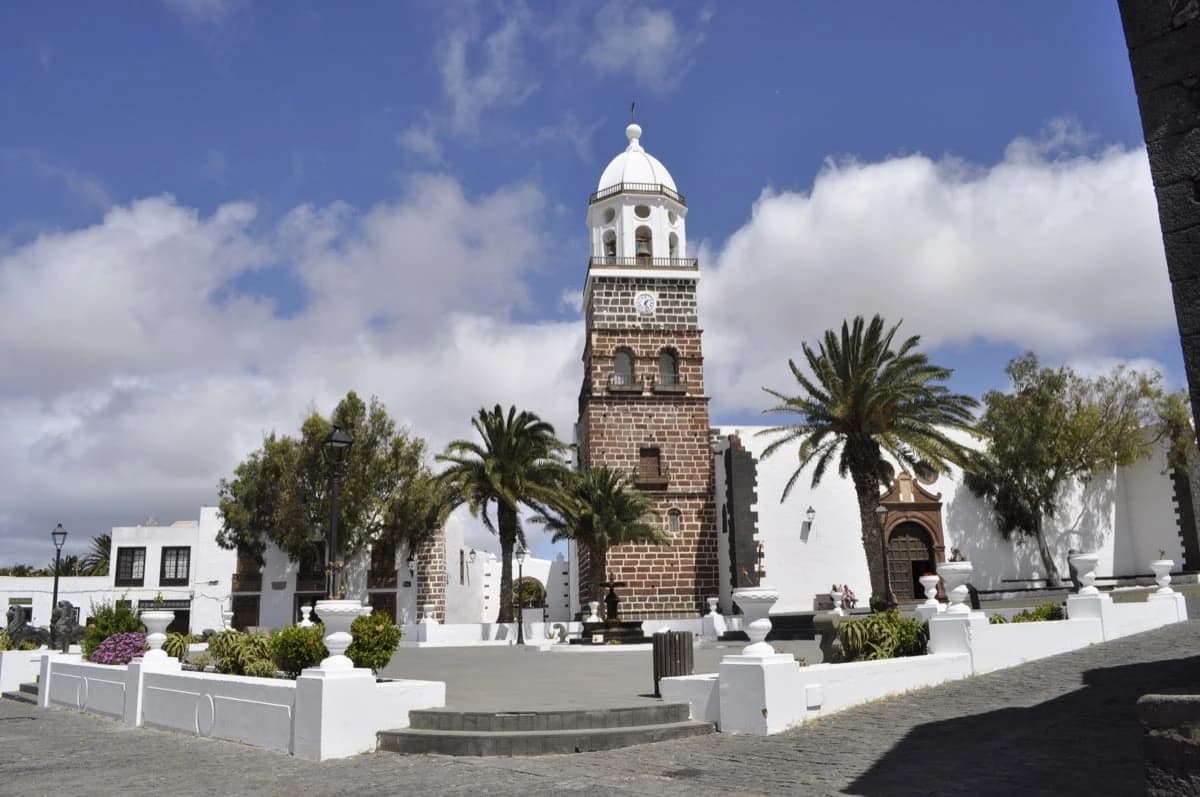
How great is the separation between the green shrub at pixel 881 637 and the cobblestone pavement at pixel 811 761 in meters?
0.87

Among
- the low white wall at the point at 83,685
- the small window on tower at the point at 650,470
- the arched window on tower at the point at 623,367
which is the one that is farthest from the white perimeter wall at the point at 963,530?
the low white wall at the point at 83,685

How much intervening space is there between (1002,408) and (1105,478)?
5802 mm

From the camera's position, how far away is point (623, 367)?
34.9m

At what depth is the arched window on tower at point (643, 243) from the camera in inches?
1398

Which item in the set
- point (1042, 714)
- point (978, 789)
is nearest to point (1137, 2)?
point (978, 789)

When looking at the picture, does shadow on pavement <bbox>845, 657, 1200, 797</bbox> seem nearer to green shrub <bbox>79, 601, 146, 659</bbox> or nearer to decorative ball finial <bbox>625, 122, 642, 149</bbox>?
green shrub <bbox>79, 601, 146, 659</bbox>

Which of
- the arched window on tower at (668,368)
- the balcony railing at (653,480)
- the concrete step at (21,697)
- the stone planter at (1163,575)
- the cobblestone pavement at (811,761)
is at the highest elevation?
the arched window on tower at (668,368)

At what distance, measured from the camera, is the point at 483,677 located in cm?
1461

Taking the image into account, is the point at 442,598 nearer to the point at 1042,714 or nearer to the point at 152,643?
the point at 152,643

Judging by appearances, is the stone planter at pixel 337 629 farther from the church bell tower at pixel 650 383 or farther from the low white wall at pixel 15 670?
the church bell tower at pixel 650 383

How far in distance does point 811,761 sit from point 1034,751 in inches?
66.1

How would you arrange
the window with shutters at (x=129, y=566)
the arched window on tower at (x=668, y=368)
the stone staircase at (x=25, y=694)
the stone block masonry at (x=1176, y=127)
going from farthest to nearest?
the window with shutters at (x=129, y=566) < the arched window on tower at (x=668, y=368) < the stone staircase at (x=25, y=694) < the stone block masonry at (x=1176, y=127)

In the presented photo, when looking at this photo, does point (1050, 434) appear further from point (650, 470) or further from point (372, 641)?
point (372, 641)

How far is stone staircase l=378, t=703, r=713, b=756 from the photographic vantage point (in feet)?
27.8
